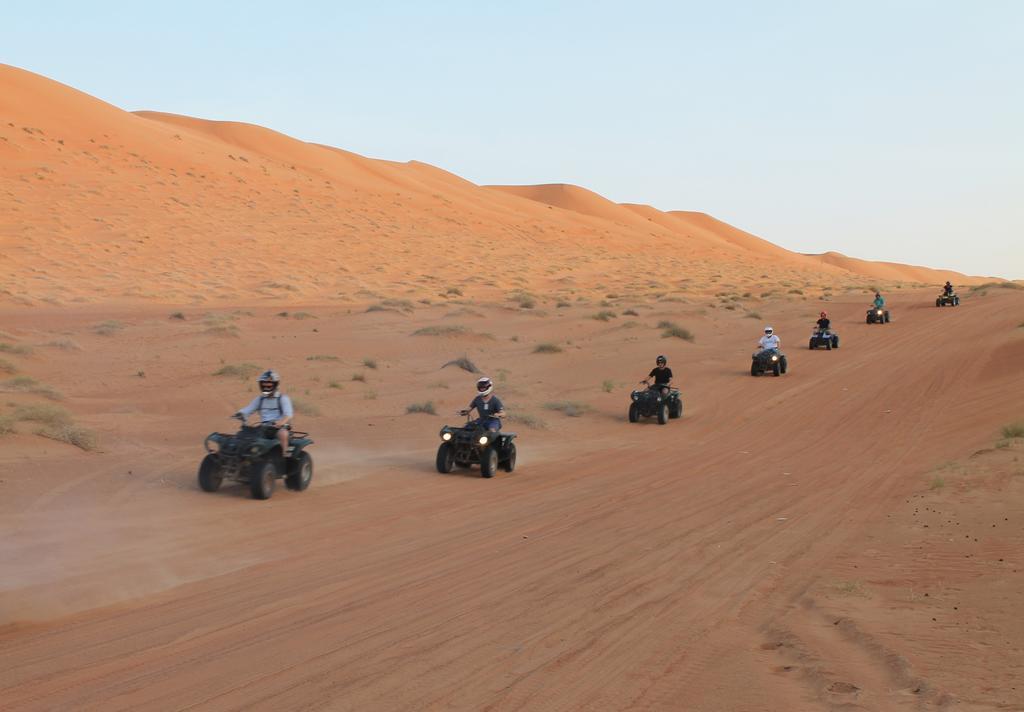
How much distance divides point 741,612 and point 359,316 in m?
32.8

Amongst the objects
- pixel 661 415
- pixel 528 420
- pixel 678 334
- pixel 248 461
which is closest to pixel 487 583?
pixel 248 461

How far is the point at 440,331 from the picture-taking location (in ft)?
117

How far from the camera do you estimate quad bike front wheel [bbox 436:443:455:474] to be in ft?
53.8

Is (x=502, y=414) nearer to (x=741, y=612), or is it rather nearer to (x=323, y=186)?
(x=741, y=612)

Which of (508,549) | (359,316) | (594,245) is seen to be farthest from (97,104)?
(508,549)

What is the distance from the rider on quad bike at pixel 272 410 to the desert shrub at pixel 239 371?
11.8 meters

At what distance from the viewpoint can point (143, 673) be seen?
6.98m

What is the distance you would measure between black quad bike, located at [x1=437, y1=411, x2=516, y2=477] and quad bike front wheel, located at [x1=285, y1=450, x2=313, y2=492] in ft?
8.00

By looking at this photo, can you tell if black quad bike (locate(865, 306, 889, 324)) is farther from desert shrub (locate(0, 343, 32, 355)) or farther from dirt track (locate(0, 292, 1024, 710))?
desert shrub (locate(0, 343, 32, 355))

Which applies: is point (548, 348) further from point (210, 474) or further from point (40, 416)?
point (210, 474)

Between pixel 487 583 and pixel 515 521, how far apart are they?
3161mm

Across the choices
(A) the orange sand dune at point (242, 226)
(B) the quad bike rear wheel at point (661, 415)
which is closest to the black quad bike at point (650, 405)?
(B) the quad bike rear wheel at point (661, 415)

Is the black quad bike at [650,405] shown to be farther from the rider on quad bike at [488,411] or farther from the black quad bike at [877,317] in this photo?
the black quad bike at [877,317]

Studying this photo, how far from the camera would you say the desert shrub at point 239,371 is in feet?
85.1
